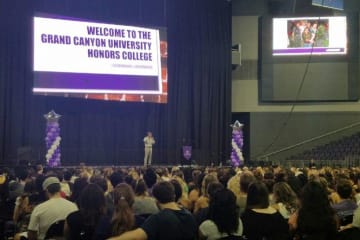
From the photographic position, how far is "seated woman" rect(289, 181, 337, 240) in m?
3.38

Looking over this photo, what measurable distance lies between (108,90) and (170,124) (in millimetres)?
3982

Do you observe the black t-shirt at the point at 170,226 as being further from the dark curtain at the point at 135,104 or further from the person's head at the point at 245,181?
the dark curtain at the point at 135,104

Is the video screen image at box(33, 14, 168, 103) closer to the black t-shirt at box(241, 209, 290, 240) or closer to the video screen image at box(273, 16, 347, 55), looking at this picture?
the video screen image at box(273, 16, 347, 55)

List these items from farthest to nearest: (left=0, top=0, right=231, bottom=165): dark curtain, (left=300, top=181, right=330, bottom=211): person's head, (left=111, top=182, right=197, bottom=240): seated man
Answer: (left=0, top=0, right=231, bottom=165): dark curtain, (left=300, top=181, right=330, bottom=211): person's head, (left=111, top=182, right=197, bottom=240): seated man

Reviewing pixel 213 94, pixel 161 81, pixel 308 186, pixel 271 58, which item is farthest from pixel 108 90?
pixel 308 186

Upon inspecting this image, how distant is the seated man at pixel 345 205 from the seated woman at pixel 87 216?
2.20 meters

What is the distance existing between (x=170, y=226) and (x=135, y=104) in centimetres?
1690

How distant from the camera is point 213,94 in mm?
21656

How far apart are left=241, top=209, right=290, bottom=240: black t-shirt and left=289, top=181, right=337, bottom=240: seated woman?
11 cm

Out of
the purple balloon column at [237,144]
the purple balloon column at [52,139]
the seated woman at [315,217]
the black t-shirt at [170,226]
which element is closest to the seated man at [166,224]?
the black t-shirt at [170,226]

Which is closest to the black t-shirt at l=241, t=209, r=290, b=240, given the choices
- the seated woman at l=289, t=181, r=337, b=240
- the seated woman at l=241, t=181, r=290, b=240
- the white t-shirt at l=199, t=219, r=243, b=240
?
the seated woman at l=241, t=181, r=290, b=240

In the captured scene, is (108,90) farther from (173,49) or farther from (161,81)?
(173,49)

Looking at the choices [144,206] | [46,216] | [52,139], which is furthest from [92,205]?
[52,139]

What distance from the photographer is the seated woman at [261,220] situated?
3574 millimetres
